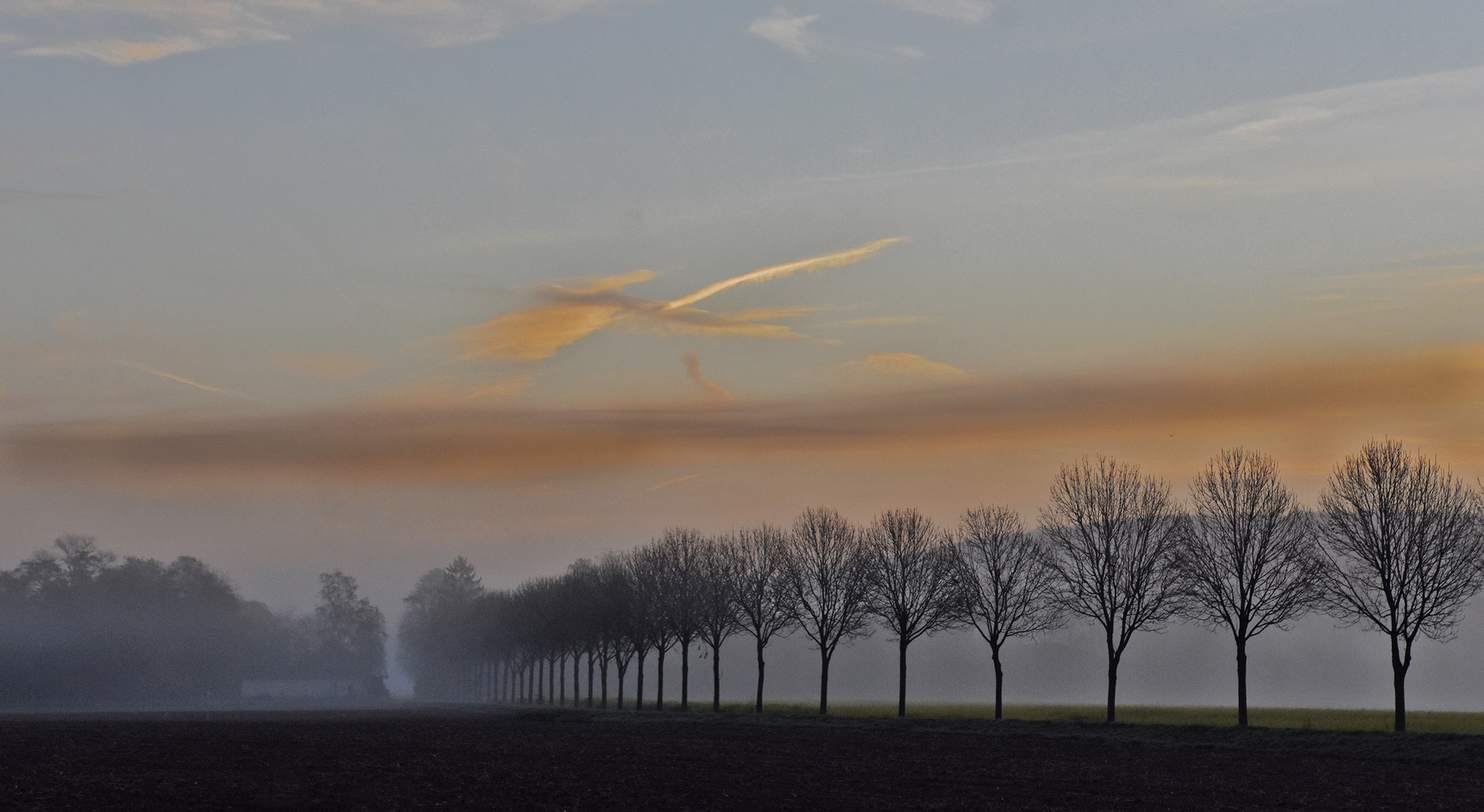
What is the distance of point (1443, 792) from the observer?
129 ft

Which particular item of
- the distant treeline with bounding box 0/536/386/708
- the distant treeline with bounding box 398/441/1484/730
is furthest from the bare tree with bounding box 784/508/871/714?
the distant treeline with bounding box 0/536/386/708

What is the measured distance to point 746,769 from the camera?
47719 mm

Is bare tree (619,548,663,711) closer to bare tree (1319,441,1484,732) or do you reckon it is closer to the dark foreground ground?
the dark foreground ground

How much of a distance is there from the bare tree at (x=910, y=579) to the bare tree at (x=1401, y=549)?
2825 centimetres

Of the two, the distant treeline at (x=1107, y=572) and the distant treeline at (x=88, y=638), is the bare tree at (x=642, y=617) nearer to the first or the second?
the distant treeline at (x=1107, y=572)

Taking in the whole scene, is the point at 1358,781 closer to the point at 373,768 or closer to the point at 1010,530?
the point at 373,768

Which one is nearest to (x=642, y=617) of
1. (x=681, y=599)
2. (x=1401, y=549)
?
(x=681, y=599)

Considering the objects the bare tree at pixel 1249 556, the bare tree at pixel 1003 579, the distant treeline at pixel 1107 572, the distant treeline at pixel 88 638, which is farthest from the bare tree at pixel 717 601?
the distant treeline at pixel 88 638

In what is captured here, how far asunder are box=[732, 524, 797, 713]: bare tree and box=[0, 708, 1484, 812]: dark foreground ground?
31876 mm

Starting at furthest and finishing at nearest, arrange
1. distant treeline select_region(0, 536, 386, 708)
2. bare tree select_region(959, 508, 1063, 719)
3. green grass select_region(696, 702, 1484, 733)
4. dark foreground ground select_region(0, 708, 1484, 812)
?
distant treeline select_region(0, 536, 386, 708)
bare tree select_region(959, 508, 1063, 719)
green grass select_region(696, 702, 1484, 733)
dark foreground ground select_region(0, 708, 1484, 812)

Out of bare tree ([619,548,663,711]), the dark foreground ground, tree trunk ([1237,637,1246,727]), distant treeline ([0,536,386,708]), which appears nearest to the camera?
the dark foreground ground

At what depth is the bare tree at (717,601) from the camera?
366 feet

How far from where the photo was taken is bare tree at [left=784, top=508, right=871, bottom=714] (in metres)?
102

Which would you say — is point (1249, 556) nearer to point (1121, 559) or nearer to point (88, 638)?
point (1121, 559)
